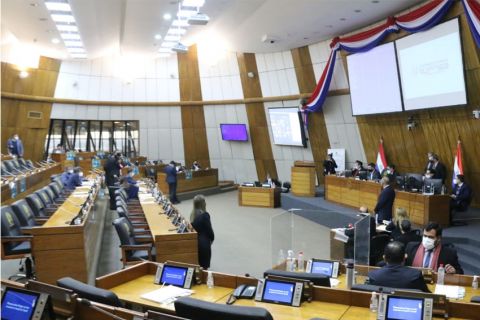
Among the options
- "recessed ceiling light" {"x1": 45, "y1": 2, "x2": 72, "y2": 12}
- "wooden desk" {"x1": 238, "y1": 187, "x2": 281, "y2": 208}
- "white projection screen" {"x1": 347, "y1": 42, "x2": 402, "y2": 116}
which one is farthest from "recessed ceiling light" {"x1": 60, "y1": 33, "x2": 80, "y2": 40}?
"white projection screen" {"x1": 347, "y1": 42, "x2": 402, "y2": 116}

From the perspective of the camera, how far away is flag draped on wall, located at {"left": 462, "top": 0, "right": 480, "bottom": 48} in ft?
24.2

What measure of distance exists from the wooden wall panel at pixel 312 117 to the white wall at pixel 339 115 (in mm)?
190

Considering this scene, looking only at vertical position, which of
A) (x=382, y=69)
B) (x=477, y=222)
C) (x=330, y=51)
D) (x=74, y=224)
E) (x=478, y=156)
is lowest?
(x=477, y=222)

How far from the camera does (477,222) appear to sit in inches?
319

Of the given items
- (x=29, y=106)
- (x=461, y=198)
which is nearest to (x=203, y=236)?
(x=461, y=198)

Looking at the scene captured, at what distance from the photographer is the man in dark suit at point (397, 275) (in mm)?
3443

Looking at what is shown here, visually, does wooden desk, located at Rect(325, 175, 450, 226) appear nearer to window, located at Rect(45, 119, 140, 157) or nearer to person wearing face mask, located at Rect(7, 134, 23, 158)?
person wearing face mask, located at Rect(7, 134, 23, 158)

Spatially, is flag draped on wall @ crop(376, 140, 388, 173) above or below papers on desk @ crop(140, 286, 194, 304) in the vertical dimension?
above

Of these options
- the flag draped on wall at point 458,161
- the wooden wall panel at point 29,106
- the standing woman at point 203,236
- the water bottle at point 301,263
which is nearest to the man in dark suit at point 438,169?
the flag draped on wall at point 458,161

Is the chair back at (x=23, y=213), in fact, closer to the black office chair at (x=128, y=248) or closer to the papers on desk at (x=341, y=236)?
the black office chair at (x=128, y=248)

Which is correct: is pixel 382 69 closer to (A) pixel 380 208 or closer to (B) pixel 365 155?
(B) pixel 365 155

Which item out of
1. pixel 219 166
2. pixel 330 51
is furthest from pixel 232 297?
pixel 219 166

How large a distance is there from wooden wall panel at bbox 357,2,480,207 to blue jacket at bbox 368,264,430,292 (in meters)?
6.12

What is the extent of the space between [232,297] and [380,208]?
454cm
